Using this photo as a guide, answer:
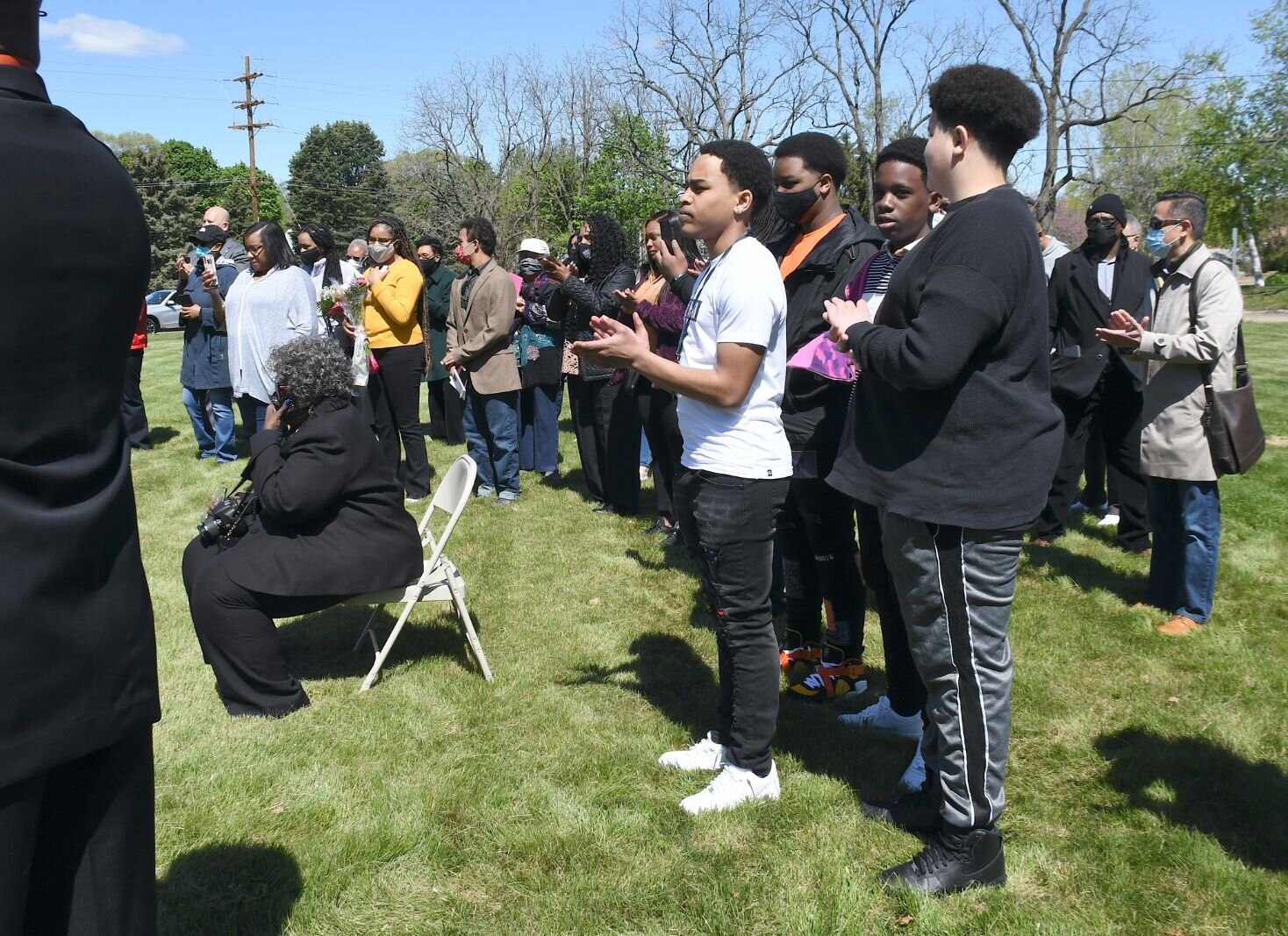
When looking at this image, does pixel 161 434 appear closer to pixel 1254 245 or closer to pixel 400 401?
pixel 400 401

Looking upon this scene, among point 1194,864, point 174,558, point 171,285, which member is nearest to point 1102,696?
point 1194,864

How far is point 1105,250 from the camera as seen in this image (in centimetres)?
659

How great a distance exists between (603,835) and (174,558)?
187 inches

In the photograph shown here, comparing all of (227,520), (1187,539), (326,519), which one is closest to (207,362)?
(227,520)

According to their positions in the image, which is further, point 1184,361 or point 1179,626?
point 1179,626

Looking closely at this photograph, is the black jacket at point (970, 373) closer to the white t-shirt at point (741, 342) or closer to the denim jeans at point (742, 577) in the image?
the white t-shirt at point (741, 342)

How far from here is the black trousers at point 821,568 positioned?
4.07 meters

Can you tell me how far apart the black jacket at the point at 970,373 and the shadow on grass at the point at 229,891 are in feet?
7.15

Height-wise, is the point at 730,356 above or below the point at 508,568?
above

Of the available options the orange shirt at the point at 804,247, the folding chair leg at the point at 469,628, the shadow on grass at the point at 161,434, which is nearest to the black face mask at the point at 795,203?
the orange shirt at the point at 804,247

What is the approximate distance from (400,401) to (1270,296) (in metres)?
33.5

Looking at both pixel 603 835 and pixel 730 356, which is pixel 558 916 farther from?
pixel 730 356

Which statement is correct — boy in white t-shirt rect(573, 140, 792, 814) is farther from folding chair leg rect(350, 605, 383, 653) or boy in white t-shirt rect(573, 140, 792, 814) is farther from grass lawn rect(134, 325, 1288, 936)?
folding chair leg rect(350, 605, 383, 653)

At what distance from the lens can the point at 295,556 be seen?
4246mm
